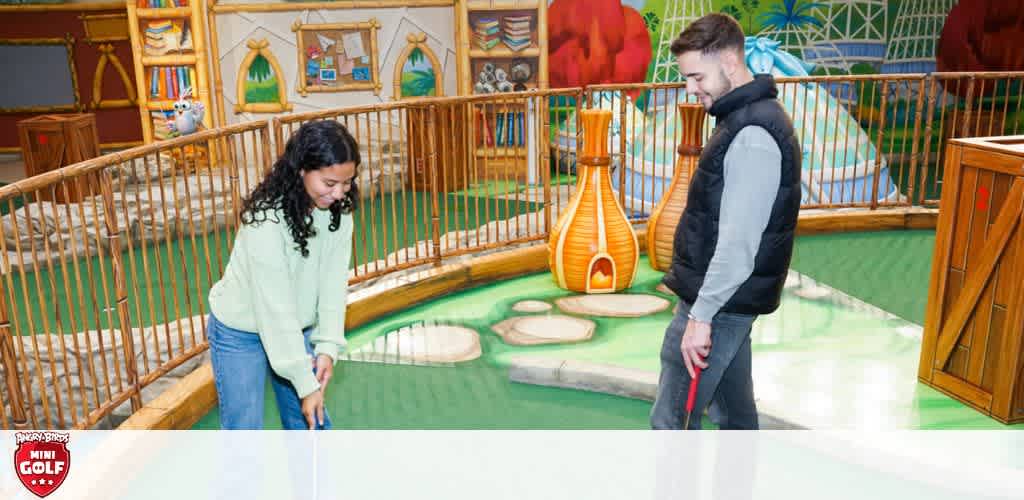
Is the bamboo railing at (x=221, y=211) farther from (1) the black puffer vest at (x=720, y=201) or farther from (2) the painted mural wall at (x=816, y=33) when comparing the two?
(1) the black puffer vest at (x=720, y=201)

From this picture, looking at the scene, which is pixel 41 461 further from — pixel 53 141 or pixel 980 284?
pixel 53 141

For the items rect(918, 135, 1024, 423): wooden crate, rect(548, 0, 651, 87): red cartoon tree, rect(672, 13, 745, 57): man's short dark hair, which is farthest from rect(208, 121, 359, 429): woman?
rect(548, 0, 651, 87): red cartoon tree

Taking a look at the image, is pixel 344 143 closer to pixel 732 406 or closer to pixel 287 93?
pixel 732 406

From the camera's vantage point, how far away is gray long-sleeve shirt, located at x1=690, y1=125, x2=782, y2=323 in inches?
79.8

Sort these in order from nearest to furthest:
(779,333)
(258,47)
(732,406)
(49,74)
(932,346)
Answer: (732,406), (932,346), (779,333), (258,47), (49,74)

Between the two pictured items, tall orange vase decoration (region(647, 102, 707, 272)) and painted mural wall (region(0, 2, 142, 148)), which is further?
painted mural wall (region(0, 2, 142, 148))

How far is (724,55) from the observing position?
212 cm

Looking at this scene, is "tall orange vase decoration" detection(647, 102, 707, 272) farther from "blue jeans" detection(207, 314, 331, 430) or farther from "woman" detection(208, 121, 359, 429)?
"blue jeans" detection(207, 314, 331, 430)

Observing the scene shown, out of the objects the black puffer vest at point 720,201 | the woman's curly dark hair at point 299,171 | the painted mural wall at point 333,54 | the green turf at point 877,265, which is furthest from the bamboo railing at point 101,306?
the green turf at point 877,265

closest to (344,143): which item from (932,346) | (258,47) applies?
(932,346)

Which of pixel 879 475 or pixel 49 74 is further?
pixel 49 74

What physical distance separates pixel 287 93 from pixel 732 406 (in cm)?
785

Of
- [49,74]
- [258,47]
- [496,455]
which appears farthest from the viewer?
[49,74]

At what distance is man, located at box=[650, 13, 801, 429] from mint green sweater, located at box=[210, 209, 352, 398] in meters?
1.01
